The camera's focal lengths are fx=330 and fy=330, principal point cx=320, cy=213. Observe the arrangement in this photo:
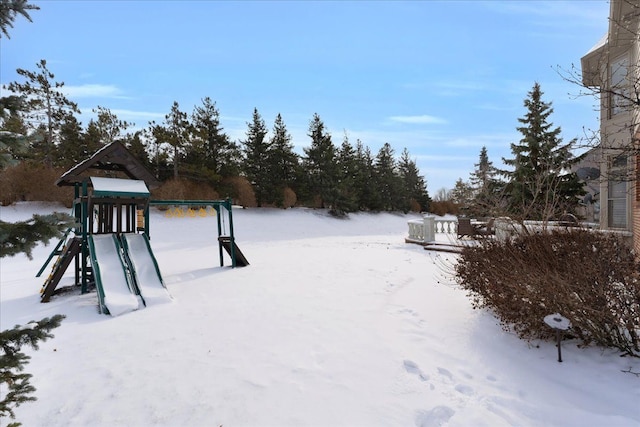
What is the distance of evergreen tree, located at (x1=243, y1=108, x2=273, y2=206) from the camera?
2964cm

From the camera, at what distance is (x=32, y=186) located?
823 inches

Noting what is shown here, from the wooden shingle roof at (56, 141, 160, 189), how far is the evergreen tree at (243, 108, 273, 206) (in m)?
20.4

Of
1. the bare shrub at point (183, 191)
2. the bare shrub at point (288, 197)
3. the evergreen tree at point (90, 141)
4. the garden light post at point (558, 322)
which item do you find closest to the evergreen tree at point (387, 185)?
the bare shrub at point (288, 197)

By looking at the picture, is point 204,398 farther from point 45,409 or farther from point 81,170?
point 81,170

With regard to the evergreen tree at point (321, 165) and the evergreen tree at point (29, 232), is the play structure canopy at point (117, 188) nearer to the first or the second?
the evergreen tree at point (29, 232)

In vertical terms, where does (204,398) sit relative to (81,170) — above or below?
below

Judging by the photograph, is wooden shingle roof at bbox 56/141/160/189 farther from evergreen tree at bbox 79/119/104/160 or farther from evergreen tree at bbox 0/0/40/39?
evergreen tree at bbox 79/119/104/160

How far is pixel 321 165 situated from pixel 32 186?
2290cm

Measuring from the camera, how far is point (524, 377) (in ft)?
11.9

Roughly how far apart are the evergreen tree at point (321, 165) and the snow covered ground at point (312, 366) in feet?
86.5

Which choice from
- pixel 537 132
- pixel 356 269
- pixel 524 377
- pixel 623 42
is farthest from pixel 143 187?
pixel 537 132

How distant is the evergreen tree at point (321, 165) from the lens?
3341 centimetres

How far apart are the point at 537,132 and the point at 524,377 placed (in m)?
21.6

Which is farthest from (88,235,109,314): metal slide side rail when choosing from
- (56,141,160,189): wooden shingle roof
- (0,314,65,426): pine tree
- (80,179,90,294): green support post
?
(0,314,65,426): pine tree
